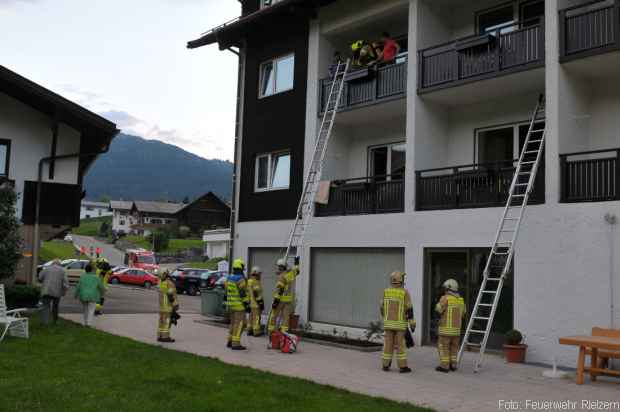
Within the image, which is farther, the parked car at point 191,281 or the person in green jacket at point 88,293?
the parked car at point 191,281

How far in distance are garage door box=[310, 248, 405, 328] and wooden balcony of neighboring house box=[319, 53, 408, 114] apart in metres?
3.88

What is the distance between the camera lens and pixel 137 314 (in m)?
21.6

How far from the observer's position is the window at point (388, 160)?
17.6 m

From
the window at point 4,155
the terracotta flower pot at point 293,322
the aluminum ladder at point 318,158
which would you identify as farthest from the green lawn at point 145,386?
the window at point 4,155

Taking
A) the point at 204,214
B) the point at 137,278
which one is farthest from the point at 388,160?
the point at 204,214

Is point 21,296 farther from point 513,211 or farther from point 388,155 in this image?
point 513,211

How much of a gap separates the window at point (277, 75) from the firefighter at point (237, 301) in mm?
8146

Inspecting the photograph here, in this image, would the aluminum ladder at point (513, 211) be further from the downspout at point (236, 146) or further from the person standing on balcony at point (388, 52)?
the downspout at point (236, 146)

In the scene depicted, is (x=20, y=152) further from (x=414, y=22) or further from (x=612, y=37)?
(x=612, y=37)

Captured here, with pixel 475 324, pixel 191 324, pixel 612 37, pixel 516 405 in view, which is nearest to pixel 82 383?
pixel 516 405

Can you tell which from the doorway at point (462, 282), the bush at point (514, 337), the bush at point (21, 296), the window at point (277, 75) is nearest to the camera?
the bush at point (514, 337)

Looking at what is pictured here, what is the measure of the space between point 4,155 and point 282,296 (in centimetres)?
1129

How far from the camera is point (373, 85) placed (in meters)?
17.4

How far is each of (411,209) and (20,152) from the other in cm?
1253
